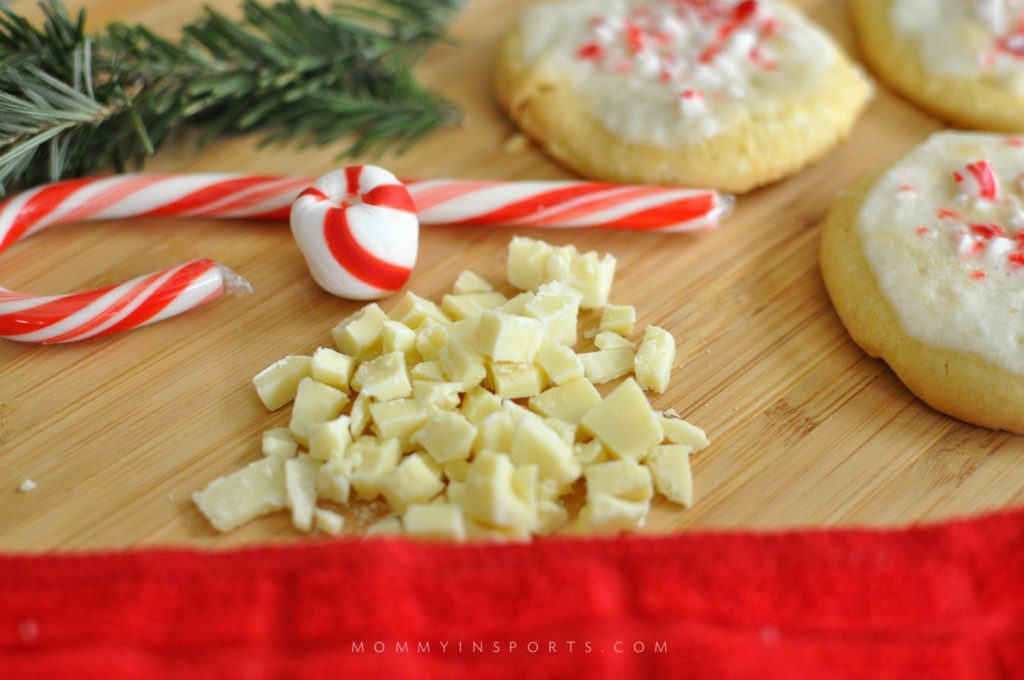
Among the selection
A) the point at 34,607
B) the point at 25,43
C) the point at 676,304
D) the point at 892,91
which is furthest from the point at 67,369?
the point at 892,91

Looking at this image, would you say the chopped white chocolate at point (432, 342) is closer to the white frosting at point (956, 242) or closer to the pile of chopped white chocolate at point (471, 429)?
the pile of chopped white chocolate at point (471, 429)

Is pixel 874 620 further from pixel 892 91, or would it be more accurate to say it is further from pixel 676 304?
pixel 892 91

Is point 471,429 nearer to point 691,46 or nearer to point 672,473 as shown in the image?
point 672,473

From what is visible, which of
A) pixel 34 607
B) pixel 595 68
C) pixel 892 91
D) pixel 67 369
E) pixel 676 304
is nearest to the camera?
pixel 34 607

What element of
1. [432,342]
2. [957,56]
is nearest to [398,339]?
[432,342]

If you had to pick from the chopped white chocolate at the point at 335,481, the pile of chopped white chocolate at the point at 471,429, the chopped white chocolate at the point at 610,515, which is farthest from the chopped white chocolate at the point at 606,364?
the chopped white chocolate at the point at 335,481

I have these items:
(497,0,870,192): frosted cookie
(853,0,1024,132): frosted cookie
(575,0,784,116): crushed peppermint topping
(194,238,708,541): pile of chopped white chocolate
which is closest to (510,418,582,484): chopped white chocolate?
(194,238,708,541): pile of chopped white chocolate

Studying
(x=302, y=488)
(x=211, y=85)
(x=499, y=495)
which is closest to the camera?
(x=499, y=495)
